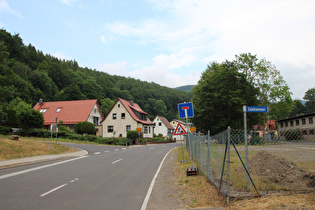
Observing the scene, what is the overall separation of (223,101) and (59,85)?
70469 millimetres

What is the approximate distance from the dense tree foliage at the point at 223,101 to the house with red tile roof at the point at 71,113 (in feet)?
85.7

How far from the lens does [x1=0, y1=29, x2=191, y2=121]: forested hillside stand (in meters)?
68.0

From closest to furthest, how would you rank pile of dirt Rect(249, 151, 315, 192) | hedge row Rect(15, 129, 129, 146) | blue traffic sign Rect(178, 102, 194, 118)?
pile of dirt Rect(249, 151, 315, 192) < blue traffic sign Rect(178, 102, 194, 118) < hedge row Rect(15, 129, 129, 146)

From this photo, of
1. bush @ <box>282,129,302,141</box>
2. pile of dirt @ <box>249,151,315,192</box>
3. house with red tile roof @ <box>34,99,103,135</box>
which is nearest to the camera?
bush @ <box>282,129,302,141</box>

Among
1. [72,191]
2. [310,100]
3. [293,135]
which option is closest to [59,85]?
[72,191]

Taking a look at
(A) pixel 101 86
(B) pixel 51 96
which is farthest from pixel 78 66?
(B) pixel 51 96

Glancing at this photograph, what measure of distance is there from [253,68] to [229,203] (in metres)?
47.9

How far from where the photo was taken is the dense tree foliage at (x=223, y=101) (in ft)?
128

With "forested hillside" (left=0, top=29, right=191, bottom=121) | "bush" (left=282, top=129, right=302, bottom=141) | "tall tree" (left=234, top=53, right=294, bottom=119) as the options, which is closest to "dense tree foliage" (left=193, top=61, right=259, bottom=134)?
"tall tree" (left=234, top=53, right=294, bottom=119)

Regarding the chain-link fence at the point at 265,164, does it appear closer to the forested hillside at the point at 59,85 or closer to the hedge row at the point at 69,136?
the hedge row at the point at 69,136

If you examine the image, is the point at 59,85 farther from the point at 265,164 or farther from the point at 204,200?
the point at 204,200

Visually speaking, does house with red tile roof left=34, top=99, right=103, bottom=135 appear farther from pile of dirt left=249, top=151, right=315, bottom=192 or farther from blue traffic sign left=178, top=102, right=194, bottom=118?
pile of dirt left=249, top=151, right=315, bottom=192

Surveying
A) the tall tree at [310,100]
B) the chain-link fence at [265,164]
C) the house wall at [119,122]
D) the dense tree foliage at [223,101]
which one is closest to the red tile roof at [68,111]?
the house wall at [119,122]

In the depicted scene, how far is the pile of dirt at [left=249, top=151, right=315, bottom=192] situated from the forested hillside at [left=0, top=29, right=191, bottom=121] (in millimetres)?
52996
